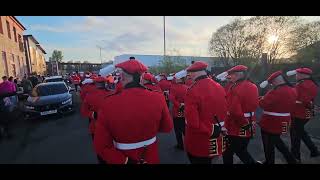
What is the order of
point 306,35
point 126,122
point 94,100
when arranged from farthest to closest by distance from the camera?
point 306,35
point 94,100
point 126,122

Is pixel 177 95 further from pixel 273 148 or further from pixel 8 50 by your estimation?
pixel 8 50

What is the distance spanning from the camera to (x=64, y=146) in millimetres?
7656

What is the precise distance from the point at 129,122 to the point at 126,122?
29 mm

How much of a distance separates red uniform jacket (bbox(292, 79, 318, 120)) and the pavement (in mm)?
840

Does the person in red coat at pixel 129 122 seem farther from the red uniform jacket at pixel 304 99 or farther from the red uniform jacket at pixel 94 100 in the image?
the red uniform jacket at pixel 304 99

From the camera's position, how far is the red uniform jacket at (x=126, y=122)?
2885mm

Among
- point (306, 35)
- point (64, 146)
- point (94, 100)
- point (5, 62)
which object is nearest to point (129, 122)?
point (94, 100)

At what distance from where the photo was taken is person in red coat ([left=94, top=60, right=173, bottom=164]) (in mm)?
2889

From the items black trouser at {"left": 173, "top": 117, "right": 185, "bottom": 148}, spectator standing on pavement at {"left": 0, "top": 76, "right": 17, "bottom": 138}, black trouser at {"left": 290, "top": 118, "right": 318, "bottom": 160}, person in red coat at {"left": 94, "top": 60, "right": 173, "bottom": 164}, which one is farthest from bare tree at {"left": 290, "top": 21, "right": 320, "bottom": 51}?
person in red coat at {"left": 94, "top": 60, "right": 173, "bottom": 164}
